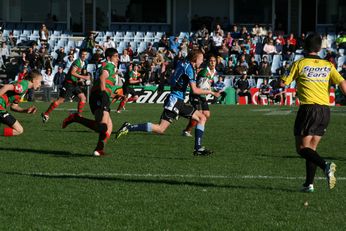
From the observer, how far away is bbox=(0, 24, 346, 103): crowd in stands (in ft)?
128

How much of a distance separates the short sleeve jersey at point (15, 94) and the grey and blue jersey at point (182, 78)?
257cm

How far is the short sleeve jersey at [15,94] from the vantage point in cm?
1583

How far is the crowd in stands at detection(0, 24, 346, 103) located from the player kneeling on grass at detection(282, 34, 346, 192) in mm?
25072

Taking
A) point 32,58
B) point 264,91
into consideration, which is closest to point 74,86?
point 264,91

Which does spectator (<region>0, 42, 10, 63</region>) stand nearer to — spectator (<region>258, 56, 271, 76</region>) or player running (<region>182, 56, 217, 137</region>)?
spectator (<region>258, 56, 271, 76</region>)

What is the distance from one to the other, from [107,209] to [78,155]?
5.71 meters

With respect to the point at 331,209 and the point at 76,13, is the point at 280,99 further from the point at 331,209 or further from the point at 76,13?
the point at 331,209

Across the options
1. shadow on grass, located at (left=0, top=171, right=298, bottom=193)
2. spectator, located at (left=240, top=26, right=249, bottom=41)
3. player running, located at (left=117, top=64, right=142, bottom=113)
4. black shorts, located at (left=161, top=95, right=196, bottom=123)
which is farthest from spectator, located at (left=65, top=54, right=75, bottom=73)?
shadow on grass, located at (left=0, top=171, right=298, bottom=193)

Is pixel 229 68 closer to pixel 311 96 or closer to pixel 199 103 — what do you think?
pixel 199 103

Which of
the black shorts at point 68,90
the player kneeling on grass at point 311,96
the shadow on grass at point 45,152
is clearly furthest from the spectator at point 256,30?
the player kneeling on grass at point 311,96

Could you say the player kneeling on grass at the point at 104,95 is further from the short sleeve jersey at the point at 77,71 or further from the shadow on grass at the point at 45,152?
the short sleeve jersey at the point at 77,71

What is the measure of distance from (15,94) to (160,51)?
25.6 meters

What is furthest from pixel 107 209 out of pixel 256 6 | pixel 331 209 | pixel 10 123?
pixel 256 6

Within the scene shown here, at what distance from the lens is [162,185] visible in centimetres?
1174
